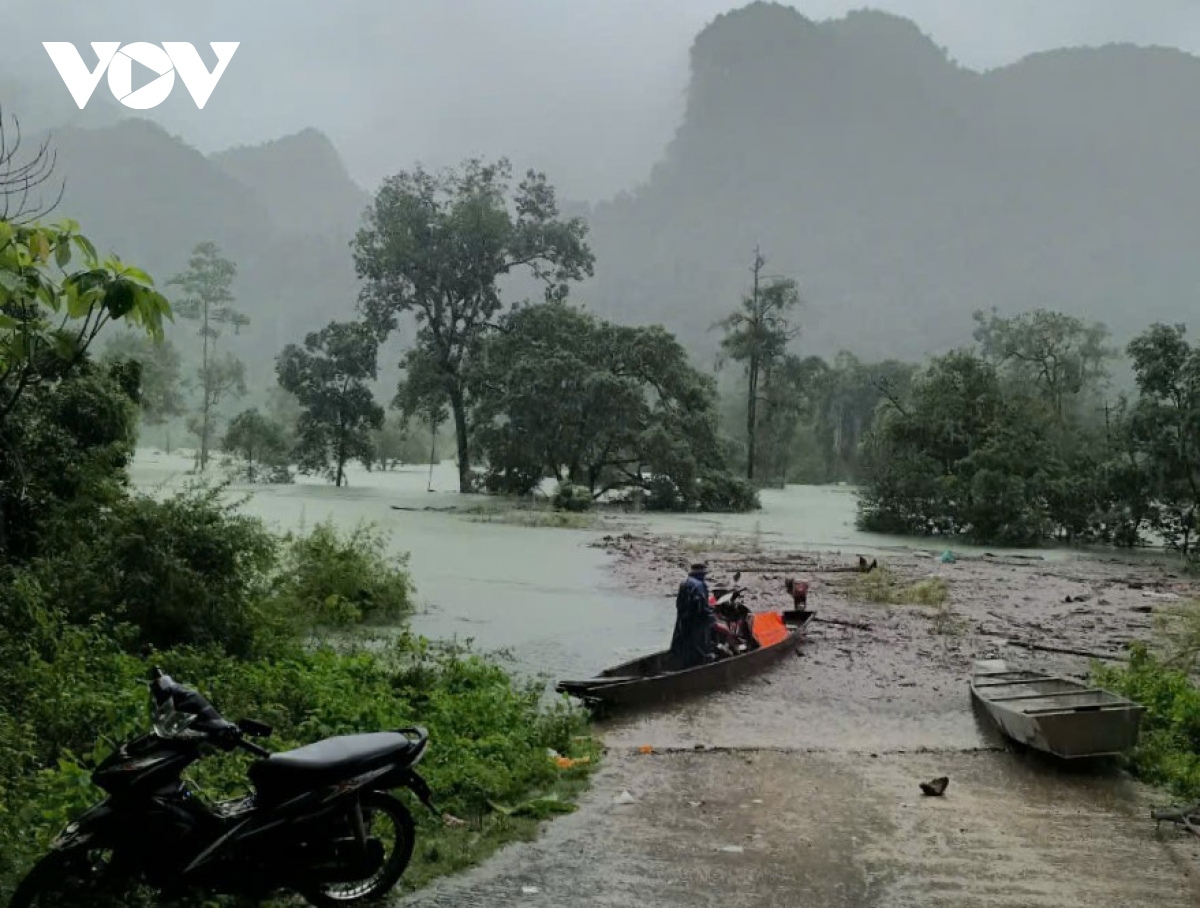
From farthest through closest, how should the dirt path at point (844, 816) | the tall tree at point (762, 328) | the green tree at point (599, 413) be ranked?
the tall tree at point (762, 328) < the green tree at point (599, 413) < the dirt path at point (844, 816)

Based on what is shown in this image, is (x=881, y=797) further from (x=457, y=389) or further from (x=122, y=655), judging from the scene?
(x=457, y=389)

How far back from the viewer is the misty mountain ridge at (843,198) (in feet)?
452

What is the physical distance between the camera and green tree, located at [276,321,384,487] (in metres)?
39.8

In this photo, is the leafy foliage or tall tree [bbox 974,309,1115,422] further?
tall tree [bbox 974,309,1115,422]

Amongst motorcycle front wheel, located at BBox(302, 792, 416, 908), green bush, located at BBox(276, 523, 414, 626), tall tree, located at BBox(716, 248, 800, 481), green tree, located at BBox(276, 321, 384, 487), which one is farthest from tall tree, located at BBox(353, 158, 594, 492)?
motorcycle front wheel, located at BBox(302, 792, 416, 908)

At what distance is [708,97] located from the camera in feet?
604

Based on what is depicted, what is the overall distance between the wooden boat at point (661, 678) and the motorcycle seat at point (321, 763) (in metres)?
4.73

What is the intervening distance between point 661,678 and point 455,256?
112 ft

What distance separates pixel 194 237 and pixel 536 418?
121 metres

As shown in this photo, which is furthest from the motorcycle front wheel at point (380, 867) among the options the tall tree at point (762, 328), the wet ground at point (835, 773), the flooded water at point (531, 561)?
the tall tree at point (762, 328)

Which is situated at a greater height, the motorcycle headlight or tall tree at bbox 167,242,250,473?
tall tree at bbox 167,242,250,473

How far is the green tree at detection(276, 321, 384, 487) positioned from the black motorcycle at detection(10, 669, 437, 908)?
36.9 meters

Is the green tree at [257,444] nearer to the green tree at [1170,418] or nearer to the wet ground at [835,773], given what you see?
the wet ground at [835,773]

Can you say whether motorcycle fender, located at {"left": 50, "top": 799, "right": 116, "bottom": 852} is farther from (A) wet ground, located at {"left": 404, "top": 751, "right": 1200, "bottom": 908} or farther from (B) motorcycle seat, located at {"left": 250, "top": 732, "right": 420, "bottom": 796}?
(A) wet ground, located at {"left": 404, "top": 751, "right": 1200, "bottom": 908}
